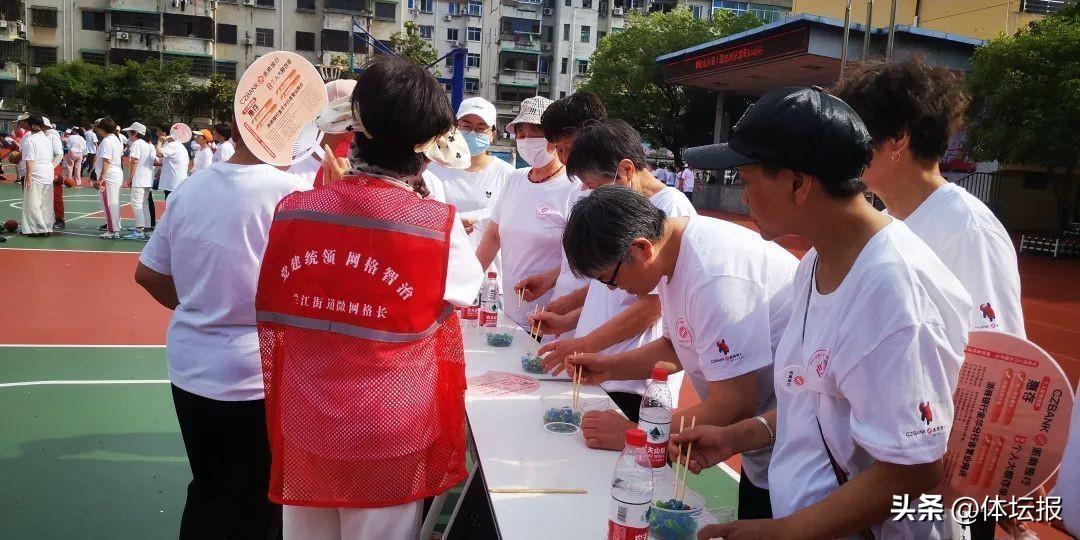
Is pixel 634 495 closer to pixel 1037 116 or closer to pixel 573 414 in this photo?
pixel 573 414

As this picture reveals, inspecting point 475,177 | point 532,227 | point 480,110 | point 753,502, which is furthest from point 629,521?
point 480,110

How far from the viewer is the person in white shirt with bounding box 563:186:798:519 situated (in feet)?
6.88

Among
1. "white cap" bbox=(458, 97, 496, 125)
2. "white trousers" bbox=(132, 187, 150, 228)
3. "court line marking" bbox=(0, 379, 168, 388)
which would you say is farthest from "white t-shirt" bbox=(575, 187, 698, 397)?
"white trousers" bbox=(132, 187, 150, 228)

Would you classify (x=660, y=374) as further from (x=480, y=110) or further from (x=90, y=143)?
(x=90, y=143)

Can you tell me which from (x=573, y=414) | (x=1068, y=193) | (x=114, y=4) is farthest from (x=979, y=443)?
(x=114, y=4)

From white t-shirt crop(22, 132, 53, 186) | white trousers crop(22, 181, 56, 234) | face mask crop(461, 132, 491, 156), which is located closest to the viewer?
face mask crop(461, 132, 491, 156)

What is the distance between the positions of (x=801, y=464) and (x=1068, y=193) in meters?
21.3

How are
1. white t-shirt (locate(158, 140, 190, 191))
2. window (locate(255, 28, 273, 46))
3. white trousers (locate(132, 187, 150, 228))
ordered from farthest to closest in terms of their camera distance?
window (locate(255, 28, 273, 46))
white t-shirt (locate(158, 140, 190, 191))
white trousers (locate(132, 187, 150, 228))

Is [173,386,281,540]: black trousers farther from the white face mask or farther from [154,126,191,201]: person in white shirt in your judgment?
[154,126,191,201]: person in white shirt

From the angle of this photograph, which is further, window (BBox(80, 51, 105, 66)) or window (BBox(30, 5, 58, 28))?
window (BBox(80, 51, 105, 66))

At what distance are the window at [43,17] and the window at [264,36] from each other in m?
11.6

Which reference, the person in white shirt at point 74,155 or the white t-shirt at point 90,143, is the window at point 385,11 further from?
the person in white shirt at point 74,155

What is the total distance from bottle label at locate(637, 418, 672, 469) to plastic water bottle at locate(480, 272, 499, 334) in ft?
6.23

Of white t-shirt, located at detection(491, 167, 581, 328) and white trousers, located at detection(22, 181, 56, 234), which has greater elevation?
white t-shirt, located at detection(491, 167, 581, 328)
